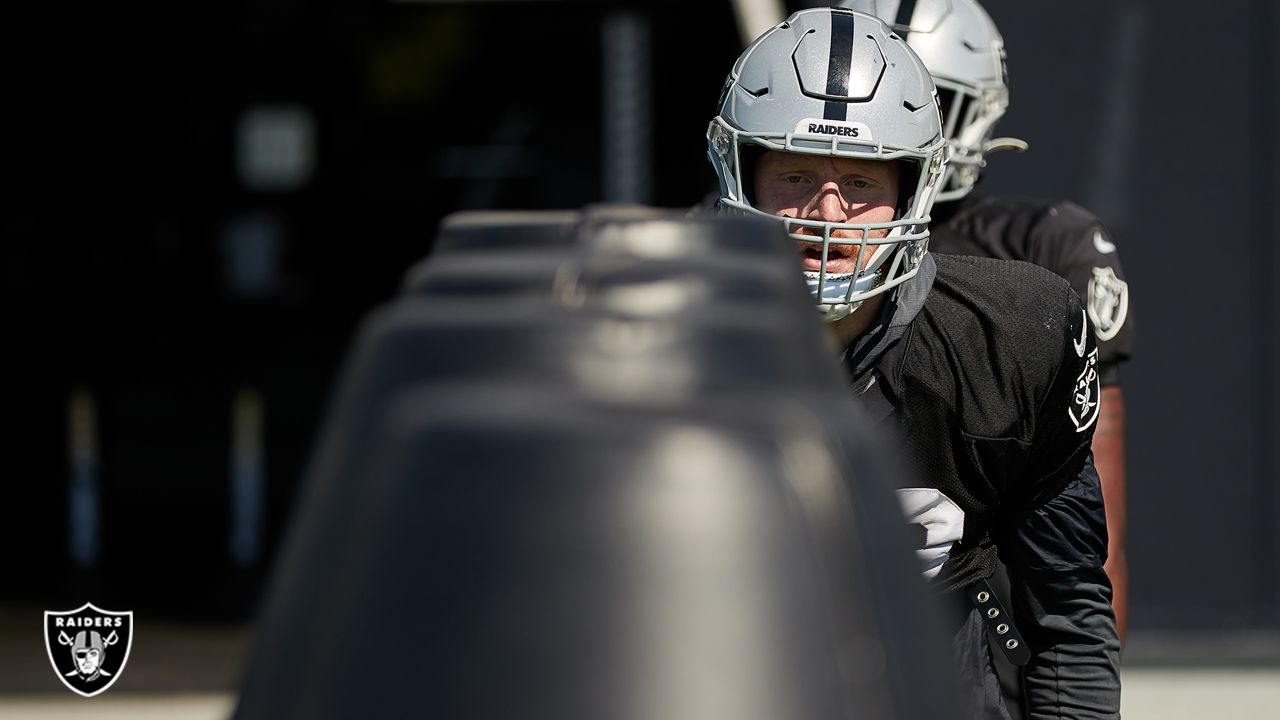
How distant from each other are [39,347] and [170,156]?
1235 mm

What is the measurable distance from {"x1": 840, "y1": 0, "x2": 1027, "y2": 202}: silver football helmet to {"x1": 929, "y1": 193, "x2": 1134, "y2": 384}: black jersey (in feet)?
0.23

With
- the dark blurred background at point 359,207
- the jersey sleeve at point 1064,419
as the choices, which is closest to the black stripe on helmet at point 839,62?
the jersey sleeve at point 1064,419

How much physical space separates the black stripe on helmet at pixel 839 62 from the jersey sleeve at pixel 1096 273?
0.95 meters

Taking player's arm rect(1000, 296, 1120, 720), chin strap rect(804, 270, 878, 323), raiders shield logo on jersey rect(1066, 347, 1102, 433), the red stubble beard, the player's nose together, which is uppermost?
the player's nose

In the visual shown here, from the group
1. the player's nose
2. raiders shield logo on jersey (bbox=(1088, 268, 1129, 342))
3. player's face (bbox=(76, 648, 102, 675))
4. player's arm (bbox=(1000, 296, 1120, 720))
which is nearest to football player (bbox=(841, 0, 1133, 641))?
raiders shield logo on jersey (bbox=(1088, 268, 1129, 342))

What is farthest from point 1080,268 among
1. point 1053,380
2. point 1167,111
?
point 1167,111

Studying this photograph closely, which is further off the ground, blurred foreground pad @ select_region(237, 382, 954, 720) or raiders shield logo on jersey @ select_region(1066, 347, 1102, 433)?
blurred foreground pad @ select_region(237, 382, 954, 720)

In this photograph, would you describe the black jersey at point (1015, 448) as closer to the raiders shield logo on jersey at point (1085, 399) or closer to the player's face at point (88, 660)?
the raiders shield logo on jersey at point (1085, 399)

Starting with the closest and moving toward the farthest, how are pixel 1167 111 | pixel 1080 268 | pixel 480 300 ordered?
pixel 480 300 → pixel 1080 268 → pixel 1167 111

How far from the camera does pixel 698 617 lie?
2.76ft

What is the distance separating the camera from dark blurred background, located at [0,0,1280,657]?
225 inches

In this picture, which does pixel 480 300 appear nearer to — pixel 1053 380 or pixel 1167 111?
pixel 1053 380

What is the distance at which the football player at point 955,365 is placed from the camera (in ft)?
7.24

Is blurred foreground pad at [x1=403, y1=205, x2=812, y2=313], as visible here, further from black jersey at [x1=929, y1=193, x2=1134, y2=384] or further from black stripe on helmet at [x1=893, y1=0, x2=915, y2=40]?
black stripe on helmet at [x1=893, y1=0, x2=915, y2=40]
